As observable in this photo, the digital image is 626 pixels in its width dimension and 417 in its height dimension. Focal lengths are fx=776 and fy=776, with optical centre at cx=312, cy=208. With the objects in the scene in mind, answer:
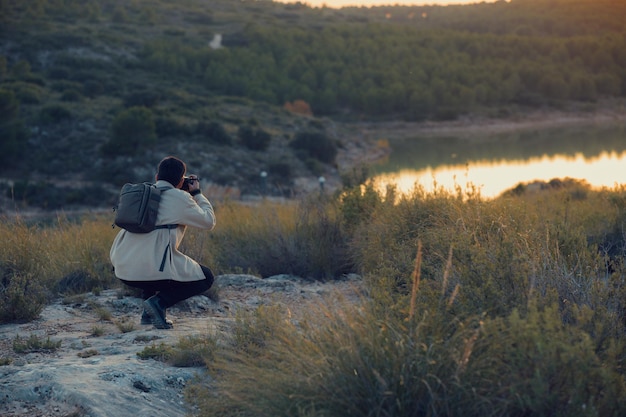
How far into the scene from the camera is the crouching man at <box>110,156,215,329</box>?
5.97m

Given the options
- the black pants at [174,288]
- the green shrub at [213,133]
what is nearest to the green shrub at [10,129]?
the green shrub at [213,133]

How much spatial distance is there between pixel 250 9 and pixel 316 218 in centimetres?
9105

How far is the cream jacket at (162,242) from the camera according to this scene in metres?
5.96

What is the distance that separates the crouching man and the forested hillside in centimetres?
2466

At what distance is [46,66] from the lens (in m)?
50.0

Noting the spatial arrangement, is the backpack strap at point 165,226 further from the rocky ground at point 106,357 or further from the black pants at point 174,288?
the rocky ground at point 106,357

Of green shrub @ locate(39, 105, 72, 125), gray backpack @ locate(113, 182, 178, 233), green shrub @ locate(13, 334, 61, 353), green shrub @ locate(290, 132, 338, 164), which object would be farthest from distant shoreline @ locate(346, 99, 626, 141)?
green shrub @ locate(13, 334, 61, 353)

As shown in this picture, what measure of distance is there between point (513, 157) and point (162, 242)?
30765 millimetres

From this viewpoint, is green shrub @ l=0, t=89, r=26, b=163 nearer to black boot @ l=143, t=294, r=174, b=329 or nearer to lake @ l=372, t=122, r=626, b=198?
lake @ l=372, t=122, r=626, b=198

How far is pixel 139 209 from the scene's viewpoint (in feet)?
19.0

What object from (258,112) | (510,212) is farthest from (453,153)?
(510,212)

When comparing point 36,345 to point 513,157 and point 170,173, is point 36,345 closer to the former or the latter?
point 170,173

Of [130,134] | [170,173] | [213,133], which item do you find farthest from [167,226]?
[213,133]

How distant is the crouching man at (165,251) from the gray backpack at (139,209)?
0.08 metres
